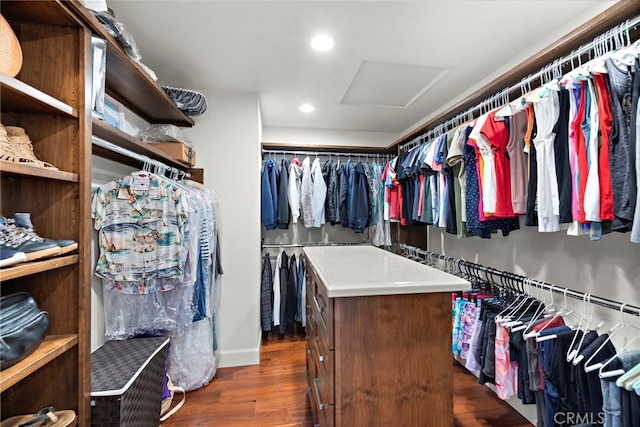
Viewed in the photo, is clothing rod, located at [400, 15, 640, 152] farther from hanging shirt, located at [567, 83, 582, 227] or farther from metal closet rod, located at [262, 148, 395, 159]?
metal closet rod, located at [262, 148, 395, 159]

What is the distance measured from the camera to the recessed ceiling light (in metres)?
1.67

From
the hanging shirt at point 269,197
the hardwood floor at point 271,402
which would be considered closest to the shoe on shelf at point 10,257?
the hardwood floor at point 271,402

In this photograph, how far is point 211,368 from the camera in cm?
214

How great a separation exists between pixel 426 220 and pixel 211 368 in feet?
6.84

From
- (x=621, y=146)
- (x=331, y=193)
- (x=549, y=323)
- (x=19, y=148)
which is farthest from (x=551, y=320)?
(x=19, y=148)

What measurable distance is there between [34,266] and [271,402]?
169 cm

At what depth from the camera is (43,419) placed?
0.91 m

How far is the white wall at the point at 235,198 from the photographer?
7.84 feet

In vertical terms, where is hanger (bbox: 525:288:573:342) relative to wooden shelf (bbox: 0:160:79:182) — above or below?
below

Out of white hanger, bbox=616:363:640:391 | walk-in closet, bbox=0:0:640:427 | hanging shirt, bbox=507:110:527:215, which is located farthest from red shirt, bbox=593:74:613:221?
white hanger, bbox=616:363:640:391

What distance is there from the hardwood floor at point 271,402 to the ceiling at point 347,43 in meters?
2.37

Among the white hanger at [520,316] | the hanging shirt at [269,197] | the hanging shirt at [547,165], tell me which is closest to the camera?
the hanging shirt at [547,165]

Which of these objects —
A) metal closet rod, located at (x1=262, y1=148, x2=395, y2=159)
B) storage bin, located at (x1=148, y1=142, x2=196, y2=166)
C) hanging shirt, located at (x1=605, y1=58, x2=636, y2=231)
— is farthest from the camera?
metal closet rod, located at (x1=262, y1=148, x2=395, y2=159)

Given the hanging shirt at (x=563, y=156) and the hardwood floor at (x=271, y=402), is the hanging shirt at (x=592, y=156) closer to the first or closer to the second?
the hanging shirt at (x=563, y=156)
